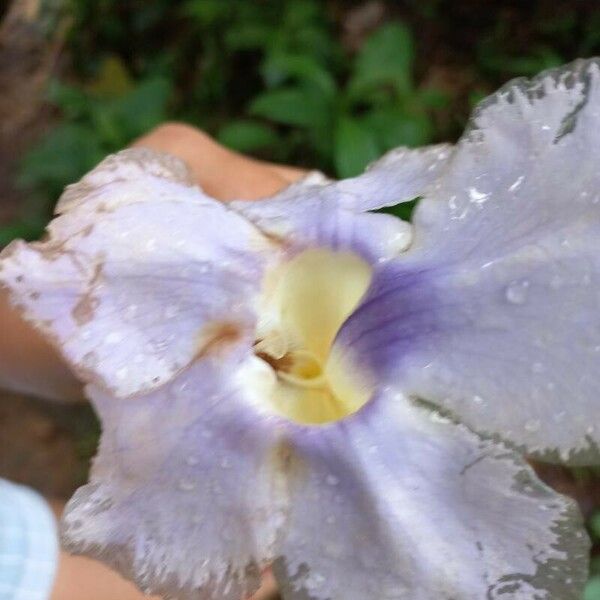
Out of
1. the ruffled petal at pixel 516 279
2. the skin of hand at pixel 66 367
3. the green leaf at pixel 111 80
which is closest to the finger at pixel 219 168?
the skin of hand at pixel 66 367

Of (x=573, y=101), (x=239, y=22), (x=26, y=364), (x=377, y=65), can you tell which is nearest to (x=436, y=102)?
(x=377, y=65)

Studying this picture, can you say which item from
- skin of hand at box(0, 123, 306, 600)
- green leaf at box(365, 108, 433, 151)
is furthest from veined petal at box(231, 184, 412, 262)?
green leaf at box(365, 108, 433, 151)

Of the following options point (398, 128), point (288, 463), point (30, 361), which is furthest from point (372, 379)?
point (398, 128)

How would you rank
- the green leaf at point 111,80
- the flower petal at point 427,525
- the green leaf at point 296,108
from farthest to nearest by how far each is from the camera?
the green leaf at point 111,80, the green leaf at point 296,108, the flower petal at point 427,525

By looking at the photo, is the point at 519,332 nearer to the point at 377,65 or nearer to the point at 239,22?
the point at 377,65

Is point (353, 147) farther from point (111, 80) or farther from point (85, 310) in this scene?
point (85, 310)

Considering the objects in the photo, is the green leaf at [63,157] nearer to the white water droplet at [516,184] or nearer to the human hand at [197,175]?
the human hand at [197,175]
